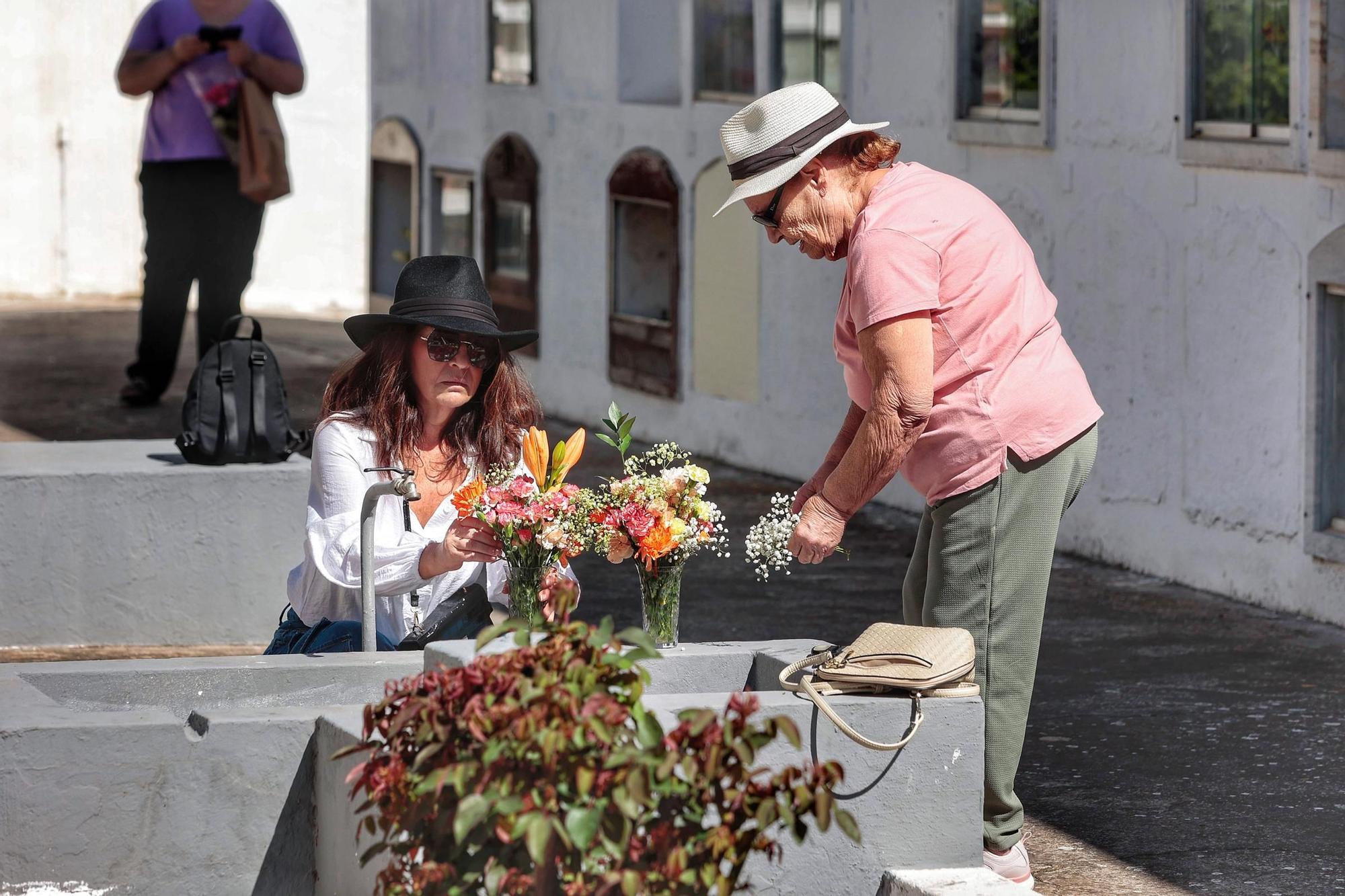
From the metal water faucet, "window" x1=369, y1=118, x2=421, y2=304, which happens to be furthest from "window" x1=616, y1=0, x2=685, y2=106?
the metal water faucet

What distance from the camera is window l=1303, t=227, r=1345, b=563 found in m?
7.47

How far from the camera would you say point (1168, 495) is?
827 cm

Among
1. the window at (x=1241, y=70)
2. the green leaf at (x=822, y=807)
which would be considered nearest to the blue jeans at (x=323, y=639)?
the green leaf at (x=822, y=807)

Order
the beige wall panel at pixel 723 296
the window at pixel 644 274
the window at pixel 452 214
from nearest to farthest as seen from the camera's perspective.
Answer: the beige wall panel at pixel 723 296, the window at pixel 644 274, the window at pixel 452 214

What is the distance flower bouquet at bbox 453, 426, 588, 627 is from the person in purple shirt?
6.79 meters

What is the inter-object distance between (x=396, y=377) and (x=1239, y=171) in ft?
13.3

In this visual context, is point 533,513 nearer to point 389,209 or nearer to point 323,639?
point 323,639

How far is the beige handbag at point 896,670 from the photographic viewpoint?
3.68 m

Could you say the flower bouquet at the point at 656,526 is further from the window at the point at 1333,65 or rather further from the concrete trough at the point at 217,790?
the window at the point at 1333,65

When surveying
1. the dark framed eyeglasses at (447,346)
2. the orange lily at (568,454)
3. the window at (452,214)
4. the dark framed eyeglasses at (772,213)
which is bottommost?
the orange lily at (568,454)

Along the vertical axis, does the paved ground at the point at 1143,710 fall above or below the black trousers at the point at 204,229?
below

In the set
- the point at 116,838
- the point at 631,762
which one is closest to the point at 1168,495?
the point at 116,838

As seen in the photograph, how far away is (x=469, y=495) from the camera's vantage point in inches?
164

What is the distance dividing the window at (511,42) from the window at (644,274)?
158 centimetres
